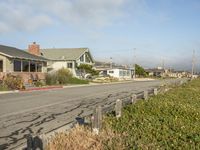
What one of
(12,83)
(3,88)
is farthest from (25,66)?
(3,88)

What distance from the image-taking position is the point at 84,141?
7.01 m

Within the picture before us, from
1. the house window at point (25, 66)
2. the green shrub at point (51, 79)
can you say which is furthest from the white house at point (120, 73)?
the house window at point (25, 66)

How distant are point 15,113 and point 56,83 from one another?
91.1ft

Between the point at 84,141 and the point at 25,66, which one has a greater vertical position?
the point at 25,66

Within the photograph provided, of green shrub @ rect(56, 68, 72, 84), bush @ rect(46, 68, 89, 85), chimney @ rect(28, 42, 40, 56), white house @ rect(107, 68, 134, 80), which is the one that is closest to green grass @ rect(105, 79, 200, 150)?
bush @ rect(46, 68, 89, 85)

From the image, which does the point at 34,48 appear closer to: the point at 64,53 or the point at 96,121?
the point at 64,53

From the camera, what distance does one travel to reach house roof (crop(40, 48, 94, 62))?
60.6 meters

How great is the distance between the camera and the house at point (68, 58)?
196 ft

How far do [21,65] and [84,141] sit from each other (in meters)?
33.5

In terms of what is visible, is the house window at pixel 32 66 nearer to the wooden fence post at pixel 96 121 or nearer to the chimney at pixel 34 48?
the chimney at pixel 34 48

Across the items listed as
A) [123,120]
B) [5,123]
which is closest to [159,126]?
[123,120]

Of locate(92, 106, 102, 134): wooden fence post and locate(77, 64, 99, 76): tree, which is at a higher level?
locate(77, 64, 99, 76): tree

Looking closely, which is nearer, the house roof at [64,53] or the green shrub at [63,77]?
the green shrub at [63,77]

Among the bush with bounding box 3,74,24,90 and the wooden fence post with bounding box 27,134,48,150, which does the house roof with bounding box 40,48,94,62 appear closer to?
the bush with bounding box 3,74,24,90
